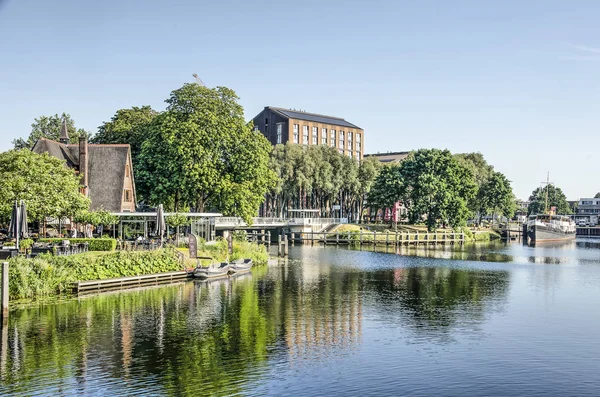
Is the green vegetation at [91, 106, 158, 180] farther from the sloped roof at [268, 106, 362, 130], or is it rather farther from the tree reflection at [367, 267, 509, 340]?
the sloped roof at [268, 106, 362, 130]

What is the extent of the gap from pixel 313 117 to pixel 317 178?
5239cm

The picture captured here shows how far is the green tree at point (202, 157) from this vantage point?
73.4m

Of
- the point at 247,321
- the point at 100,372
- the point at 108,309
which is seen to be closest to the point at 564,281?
the point at 247,321

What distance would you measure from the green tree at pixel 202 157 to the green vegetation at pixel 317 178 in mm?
28951

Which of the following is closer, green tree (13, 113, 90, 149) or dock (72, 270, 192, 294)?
dock (72, 270, 192, 294)

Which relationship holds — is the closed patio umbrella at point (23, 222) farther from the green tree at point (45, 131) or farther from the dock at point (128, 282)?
the green tree at point (45, 131)

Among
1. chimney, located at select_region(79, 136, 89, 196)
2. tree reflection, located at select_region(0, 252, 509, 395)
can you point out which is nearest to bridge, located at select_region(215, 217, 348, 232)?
chimney, located at select_region(79, 136, 89, 196)

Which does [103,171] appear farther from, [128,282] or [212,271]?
[128,282]

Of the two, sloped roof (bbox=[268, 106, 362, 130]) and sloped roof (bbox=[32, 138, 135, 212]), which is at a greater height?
sloped roof (bbox=[268, 106, 362, 130])

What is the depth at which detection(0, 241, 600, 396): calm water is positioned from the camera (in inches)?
979

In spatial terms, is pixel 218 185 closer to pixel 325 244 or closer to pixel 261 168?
pixel 261 168

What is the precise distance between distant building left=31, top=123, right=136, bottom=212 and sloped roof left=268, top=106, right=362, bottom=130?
8810cm

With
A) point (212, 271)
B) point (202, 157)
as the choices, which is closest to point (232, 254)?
point (212, 271)

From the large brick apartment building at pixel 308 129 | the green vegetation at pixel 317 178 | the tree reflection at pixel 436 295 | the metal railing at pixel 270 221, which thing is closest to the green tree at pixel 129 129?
the metal railing at pixel 270 221
